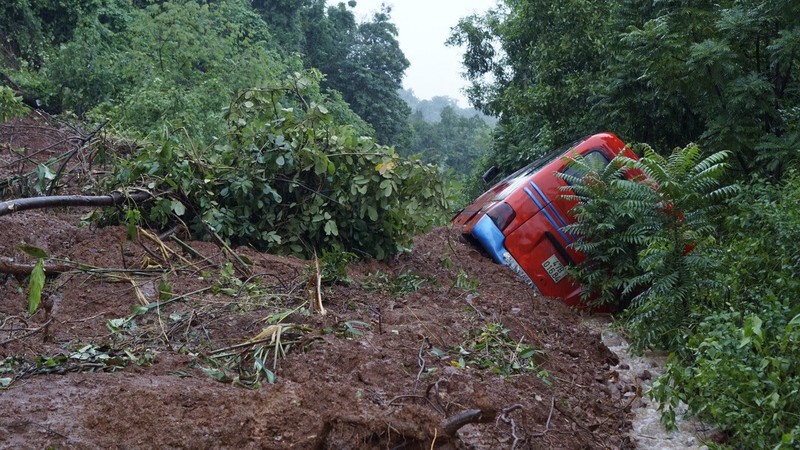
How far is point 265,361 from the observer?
3.78 meters

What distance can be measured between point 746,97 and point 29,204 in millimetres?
7401

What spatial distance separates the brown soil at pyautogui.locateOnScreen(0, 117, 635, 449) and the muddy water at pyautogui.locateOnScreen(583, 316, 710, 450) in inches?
4.9

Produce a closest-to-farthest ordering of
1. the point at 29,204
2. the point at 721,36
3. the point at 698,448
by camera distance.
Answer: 1. the point at 698,448
2. the point at 29,204
3. the point at 721,36

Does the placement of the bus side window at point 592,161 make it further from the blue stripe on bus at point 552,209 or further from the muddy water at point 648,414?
the muddy water at point 648,414

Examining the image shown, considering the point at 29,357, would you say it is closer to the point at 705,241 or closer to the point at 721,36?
the point at 705,241

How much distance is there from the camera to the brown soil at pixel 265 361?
9.69 feet

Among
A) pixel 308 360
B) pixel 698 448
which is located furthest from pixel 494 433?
pixel 698 448

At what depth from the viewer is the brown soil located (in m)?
2.95

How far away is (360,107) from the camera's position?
42.0m

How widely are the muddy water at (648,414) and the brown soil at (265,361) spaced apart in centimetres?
12

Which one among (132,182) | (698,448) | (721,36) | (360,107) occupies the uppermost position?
(360,107)

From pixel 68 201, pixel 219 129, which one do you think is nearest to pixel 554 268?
pixel 68 201

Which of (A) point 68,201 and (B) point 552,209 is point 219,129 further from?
(A) point 68,201

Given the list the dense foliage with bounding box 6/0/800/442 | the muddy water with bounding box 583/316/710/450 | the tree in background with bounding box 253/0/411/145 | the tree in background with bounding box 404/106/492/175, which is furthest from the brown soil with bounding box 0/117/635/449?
the tree in background with bounding box 404/106/492/175
